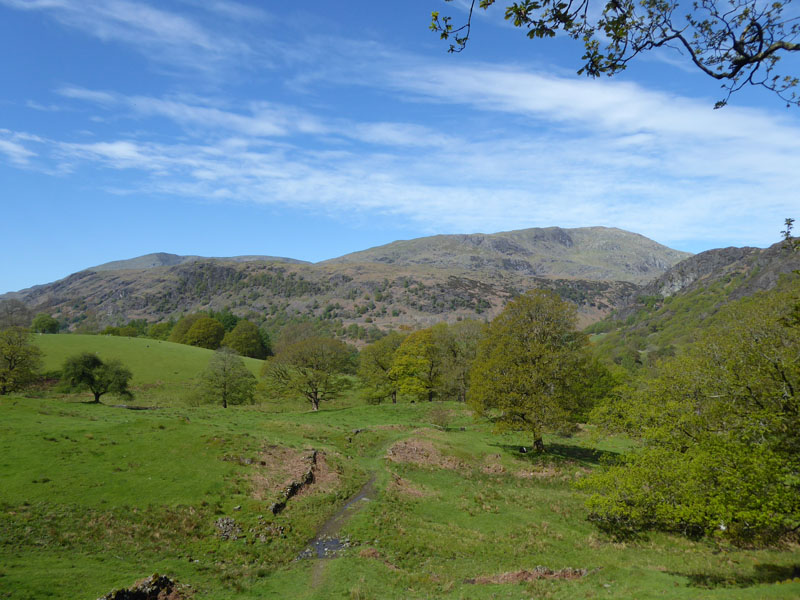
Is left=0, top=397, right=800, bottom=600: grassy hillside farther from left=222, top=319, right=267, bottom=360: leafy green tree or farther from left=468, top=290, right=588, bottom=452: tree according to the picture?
left=222, top=319, right=267, bottom=360: leafy green tree

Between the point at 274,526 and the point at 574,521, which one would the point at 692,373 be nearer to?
the point at 574,521

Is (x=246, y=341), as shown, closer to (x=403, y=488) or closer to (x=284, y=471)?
(x=284, y=471)

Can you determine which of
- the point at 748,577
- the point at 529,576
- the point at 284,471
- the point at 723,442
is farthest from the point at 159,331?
the point at 748,577

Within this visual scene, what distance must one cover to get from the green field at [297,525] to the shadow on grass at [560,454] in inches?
32.2

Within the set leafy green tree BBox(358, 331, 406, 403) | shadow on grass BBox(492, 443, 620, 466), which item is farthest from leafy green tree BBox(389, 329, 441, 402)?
shadow on grass BBox(492, 443, 620, 466)

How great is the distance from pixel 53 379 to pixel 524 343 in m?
77.3

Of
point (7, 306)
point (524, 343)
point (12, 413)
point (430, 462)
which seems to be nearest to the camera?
point (12, 413)

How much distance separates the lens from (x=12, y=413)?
33438mm

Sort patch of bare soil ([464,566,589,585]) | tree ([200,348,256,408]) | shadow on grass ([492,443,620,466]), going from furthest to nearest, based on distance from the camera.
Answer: tree ([200,348,256,408]) → shadow on grass ([492,443,620,466]) → patch of bare soil ([464,566,589,585])

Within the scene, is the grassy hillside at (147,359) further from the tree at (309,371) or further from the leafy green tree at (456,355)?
the leafy green tree at (456,355)

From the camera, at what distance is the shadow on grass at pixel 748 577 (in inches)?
647

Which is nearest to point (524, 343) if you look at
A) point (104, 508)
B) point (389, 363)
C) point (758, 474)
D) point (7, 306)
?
point (758, 474)

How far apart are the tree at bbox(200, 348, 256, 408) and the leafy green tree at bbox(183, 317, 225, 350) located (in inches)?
2915

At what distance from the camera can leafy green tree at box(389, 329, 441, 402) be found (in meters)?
70.4
